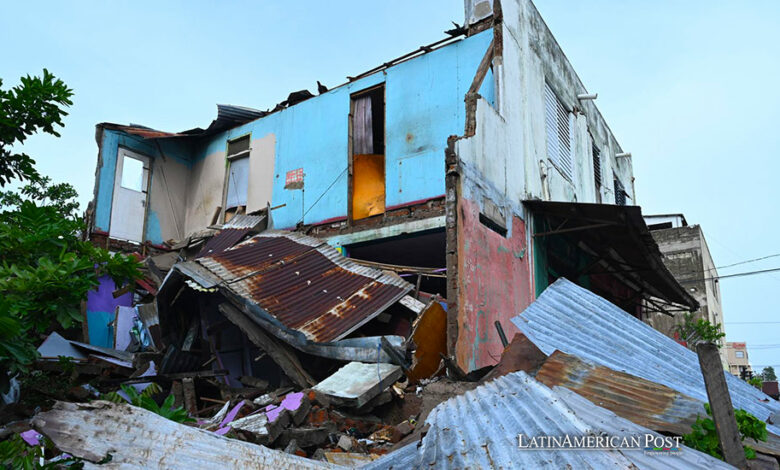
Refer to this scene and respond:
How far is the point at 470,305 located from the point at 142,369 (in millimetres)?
5108

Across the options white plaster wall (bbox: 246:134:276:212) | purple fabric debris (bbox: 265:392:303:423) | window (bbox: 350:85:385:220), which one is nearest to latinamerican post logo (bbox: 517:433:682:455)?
purple fabric debris (bbox: 265:392:303:423)

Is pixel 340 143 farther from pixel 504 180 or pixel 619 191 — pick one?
pixel 619 191

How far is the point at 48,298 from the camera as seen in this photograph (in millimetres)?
3375

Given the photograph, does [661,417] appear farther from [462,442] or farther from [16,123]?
[16,123]

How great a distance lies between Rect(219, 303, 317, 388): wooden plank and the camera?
6922 mm

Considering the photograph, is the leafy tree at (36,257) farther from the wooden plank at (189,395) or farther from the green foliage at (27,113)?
the wooden plank at (189,395)

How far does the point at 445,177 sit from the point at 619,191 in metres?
12.0

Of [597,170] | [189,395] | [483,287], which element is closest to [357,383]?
[483,287]

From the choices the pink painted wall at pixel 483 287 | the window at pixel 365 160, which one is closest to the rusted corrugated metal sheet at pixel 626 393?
the pink painted wall at pixel 483 287

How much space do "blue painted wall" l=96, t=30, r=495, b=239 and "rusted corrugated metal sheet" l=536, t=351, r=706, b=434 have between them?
6.53 meters

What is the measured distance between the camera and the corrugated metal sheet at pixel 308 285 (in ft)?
23.4

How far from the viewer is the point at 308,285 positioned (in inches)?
321

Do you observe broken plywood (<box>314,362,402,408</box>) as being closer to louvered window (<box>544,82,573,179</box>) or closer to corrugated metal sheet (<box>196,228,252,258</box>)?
corrugated metal sheet (<box>196,228,252,258</box>)

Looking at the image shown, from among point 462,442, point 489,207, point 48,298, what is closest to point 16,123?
point 48,298
